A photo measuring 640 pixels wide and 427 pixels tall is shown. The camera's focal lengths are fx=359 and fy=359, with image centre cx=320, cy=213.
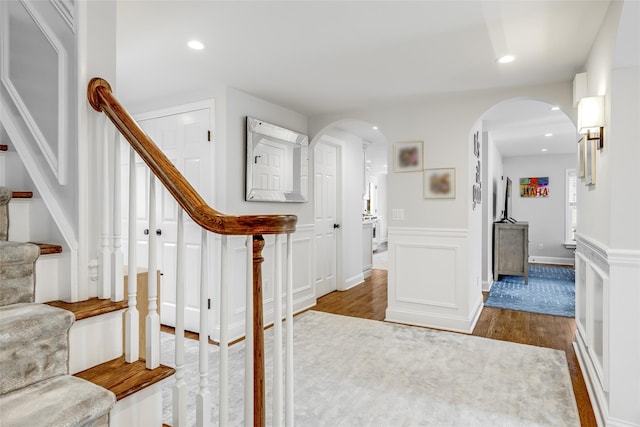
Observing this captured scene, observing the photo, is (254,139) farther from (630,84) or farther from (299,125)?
(630,84)

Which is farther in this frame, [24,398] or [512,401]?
[512,401]

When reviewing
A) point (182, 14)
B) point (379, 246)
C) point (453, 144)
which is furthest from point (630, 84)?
point (379, 246)

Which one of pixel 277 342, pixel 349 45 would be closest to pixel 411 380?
pixel 277 342

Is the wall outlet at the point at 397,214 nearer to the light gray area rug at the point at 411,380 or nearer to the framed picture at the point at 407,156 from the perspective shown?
the framed picture at the point at 407,156

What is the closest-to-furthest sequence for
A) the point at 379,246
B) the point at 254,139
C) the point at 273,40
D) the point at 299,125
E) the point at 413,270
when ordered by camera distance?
1. the point at 273,40
2. the point at 254,139
3. the point at 413,270
4. the point at 299,125
5. the point at 379,246

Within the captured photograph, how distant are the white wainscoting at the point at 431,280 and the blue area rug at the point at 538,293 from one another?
94 cm

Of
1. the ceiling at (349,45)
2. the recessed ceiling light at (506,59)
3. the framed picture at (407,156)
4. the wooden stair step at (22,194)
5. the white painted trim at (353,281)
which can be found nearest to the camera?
the wooden stair step at (22,194)

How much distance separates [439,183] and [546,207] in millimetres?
5517

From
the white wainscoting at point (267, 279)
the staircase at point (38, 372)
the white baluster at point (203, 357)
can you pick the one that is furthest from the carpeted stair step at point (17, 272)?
the white wainscoting at point (267, 279)

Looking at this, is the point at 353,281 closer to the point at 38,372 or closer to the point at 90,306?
the point at 90,306

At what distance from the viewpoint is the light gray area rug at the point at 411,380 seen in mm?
2062

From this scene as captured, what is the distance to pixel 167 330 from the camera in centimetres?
353

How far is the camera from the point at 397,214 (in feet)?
12.6

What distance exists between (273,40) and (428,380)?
254 cm
